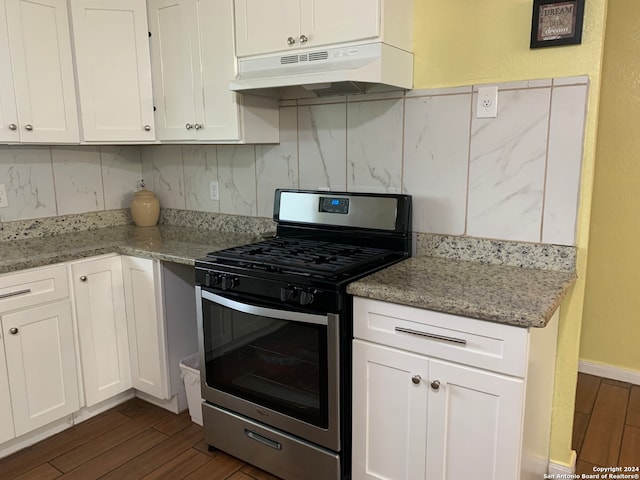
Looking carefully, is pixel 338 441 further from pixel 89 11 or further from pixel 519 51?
pixel 89 11

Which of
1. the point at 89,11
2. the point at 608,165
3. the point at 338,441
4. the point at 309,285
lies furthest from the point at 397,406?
the point at 89,11

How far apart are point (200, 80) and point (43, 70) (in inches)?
28.4

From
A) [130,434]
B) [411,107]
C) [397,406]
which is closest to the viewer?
[397,406]

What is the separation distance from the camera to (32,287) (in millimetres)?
2131

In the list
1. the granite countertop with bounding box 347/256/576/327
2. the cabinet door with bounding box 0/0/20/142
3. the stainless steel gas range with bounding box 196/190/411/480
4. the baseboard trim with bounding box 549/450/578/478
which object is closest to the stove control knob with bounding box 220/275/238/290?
the stainless steel gas range with bounding box 196/190/411/480

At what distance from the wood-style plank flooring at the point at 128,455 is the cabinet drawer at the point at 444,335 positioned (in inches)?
34.6

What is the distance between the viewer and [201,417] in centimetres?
241

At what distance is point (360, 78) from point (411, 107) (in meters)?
0.37

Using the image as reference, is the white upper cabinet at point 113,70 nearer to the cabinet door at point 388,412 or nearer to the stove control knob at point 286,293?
the stove control knob at point 286,293

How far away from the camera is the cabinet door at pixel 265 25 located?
6.51 ft

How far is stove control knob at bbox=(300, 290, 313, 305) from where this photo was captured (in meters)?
1.72

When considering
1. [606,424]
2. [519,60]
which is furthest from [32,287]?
[606,424]

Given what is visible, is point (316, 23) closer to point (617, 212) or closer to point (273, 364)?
point (273, 364)

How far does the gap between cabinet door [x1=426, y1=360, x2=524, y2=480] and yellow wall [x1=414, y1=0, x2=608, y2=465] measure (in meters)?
0.59
